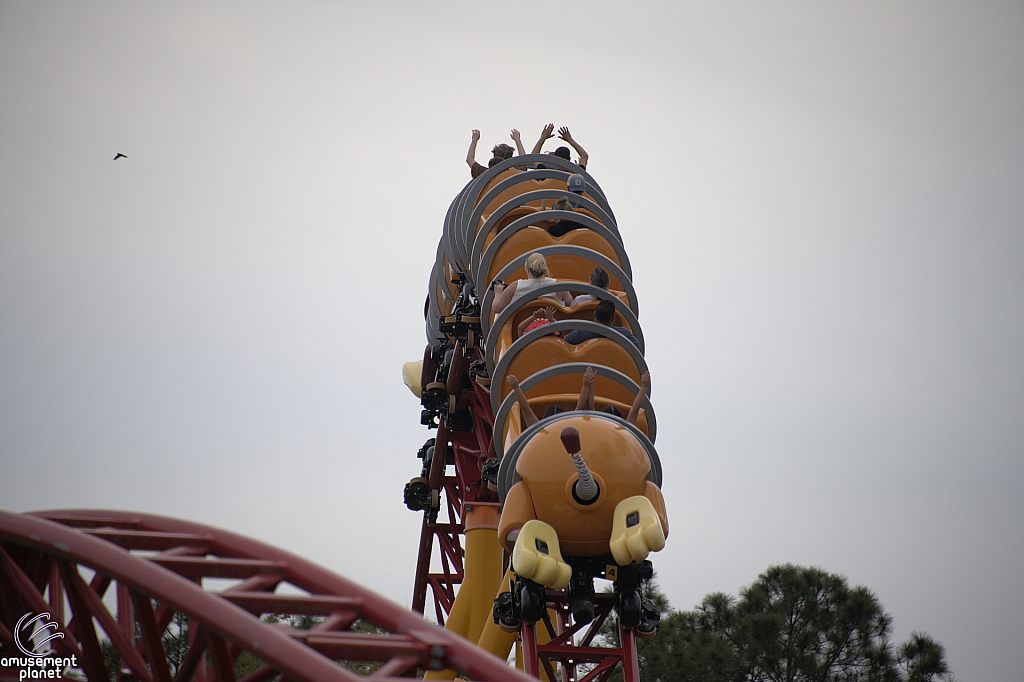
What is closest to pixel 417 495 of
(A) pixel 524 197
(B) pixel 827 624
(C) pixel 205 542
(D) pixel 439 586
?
(D) pixel 439 586

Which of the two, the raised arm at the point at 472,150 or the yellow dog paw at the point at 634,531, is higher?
the raised arm at the point at 472,150

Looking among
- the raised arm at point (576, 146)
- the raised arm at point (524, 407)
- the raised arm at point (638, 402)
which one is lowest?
the raised arm at point (524, 407)

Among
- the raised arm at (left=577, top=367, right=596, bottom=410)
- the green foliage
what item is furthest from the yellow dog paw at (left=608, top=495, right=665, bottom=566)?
the green foliage

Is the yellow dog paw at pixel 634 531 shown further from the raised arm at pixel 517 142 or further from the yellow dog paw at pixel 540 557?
the raised arm at pixel 517 142

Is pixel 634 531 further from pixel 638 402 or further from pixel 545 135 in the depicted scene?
pixel 545 135

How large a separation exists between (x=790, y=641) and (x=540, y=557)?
33.5ft

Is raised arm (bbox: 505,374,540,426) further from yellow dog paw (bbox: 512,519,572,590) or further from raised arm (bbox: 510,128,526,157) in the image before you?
Result: raised arm (bbox: 510,128,526,157)

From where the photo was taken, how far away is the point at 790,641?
16031mm

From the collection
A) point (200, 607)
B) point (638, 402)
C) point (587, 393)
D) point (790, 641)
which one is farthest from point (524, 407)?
point (790, 641)

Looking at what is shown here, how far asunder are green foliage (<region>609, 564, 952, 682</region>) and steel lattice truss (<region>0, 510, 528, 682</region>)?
1025 centimetres

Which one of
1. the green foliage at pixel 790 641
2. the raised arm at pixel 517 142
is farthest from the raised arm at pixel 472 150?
the green foliage at pixel 790 641

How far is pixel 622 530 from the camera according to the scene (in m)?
7.37

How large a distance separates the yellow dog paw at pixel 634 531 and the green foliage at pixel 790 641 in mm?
8606

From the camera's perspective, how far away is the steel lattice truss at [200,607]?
16.0ft
